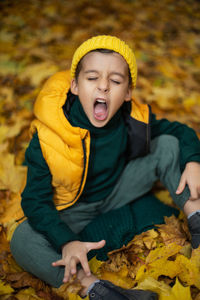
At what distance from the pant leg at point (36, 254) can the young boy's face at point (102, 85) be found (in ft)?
1.69

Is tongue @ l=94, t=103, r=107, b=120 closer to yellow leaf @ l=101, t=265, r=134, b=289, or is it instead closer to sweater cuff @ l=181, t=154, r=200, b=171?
sweater cuff @ l=181, t=154, r=200, b=171

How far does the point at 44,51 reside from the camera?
109 inches

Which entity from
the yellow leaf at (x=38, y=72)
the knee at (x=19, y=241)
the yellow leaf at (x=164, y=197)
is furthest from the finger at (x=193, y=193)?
the yellow leaf at (x=38, y=72)

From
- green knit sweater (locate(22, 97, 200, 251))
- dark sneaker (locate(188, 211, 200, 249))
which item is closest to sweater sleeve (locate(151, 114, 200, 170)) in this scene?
green knit sweater (locate(22, 97, 200, 251))

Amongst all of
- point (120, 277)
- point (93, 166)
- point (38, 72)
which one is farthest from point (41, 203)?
point (38, 72)

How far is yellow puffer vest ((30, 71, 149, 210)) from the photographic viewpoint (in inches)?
48.8

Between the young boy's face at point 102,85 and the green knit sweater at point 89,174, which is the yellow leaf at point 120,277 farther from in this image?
the young boy's face at point 102,85

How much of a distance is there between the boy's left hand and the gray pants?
0.03 meters

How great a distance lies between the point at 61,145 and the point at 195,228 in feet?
2.10

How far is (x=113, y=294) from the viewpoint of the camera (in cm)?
106

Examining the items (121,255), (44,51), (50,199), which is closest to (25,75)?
(44,51)

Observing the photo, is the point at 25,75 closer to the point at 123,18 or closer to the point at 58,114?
the point at 58,114

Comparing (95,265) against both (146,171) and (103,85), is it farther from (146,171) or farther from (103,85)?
(103,85)

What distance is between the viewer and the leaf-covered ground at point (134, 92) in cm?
119
